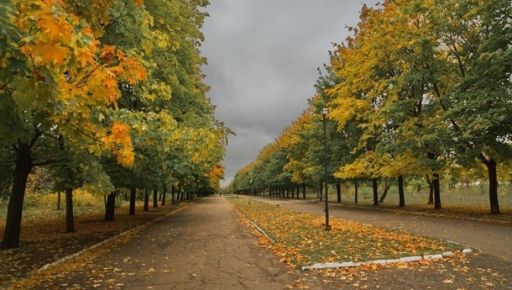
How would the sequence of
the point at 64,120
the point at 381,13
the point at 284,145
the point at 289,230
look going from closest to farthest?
the point at 64,120 → the point at 289,230 → the point at 381,13 → the point at 284,145

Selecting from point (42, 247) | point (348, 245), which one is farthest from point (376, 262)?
point (42, 247)

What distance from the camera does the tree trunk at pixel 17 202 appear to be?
530 inches

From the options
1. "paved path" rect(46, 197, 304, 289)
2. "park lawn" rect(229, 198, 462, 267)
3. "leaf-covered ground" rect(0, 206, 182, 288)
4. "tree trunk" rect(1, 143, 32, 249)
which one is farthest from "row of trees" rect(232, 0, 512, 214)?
"tree trunk" rect(1, 143, 32, 249)

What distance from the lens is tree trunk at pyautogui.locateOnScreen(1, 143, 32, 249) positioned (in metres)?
13.5

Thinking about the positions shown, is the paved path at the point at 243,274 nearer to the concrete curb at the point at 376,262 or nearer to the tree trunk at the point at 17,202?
the concrete curb at the point at 376,262

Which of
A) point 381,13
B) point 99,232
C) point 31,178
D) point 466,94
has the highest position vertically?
point 381,13

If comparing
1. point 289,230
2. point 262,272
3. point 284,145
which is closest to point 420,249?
point 262,272

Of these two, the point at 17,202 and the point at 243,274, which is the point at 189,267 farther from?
the point at 17,202

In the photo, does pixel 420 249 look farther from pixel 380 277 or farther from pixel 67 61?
pixel 67 61

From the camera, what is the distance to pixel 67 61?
14.3 feet

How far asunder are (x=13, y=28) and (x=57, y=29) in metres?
0.42

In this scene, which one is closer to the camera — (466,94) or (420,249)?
(420,249)

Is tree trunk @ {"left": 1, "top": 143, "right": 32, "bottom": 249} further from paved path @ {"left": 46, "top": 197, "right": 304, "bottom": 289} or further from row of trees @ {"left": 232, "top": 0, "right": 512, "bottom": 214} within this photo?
row of trees @ {"left": 232, "top": 0, "right": 512, "bottom": 214}

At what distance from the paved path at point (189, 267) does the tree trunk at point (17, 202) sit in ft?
11.0
